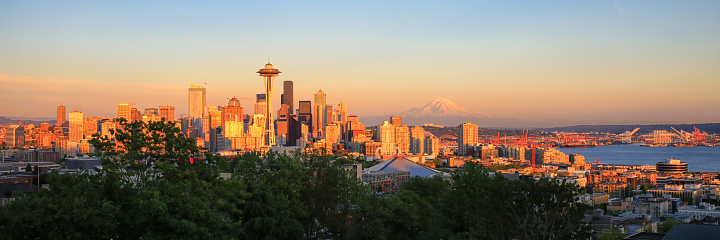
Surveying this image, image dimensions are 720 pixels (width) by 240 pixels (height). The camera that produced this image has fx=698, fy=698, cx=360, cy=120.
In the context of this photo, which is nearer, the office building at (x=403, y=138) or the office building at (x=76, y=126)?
the office building at (x=76, y=126)

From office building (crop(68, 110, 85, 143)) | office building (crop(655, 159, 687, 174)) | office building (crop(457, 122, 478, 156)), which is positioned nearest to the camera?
office building (crop(655, 159, 687, 174))

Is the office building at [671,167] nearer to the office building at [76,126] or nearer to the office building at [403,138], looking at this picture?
the office building at [403,138]

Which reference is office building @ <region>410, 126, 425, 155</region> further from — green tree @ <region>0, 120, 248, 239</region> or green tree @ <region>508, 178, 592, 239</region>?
green tree @ <region>0, 120, 248, 239</region>

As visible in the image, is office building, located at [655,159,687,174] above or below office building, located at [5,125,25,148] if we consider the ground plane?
below

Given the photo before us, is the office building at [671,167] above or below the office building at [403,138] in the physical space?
below

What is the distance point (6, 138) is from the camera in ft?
529

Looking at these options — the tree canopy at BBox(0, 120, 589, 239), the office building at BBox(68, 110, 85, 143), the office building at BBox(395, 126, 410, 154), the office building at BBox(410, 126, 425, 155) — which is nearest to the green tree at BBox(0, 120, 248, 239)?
the tree canopy at BBox(0, 120, 589, 239)

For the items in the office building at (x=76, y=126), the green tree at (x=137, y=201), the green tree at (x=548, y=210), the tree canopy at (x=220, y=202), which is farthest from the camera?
the office building at (x=76, y=126)

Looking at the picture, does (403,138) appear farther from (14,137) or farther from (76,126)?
(14,137)

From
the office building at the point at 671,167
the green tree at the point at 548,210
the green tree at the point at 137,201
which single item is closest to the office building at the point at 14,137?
the office building at the point at 671,167

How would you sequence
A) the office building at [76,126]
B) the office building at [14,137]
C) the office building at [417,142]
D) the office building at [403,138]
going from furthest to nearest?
1. the office building at [403,138]
2. the office building at [417,142]
3. the office building at [76,126]
4. the office building at [14,137]

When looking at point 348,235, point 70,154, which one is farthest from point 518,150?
point 348,235

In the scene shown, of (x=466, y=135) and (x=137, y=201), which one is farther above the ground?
(x=466, y=135)

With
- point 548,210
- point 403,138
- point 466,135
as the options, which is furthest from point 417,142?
point 548,210
